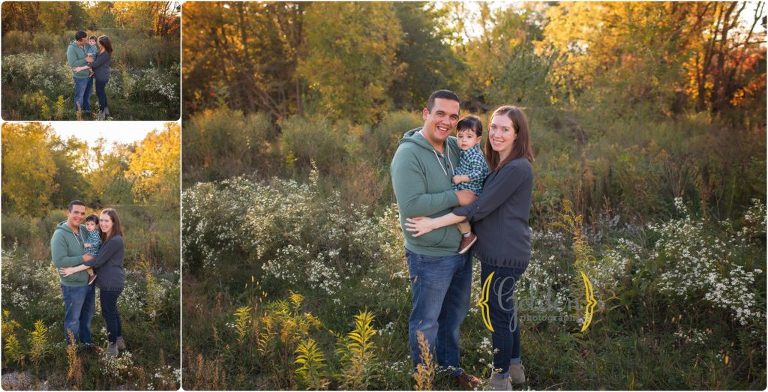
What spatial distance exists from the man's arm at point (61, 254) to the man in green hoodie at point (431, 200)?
6.67 feet

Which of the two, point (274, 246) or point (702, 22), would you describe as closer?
point (274, 246)

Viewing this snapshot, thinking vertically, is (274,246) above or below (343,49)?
below

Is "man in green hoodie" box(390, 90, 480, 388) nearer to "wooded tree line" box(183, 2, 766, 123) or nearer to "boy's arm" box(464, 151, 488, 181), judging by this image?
"boy's arm" box(464, 151, 488, 181)

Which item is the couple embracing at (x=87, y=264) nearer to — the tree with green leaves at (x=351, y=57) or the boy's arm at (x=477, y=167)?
the boy's arm at (x=477, y=167)

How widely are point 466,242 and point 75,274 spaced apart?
2.42 m

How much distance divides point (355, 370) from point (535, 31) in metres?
19.3

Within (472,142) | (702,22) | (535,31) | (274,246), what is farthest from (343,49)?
(535,31)

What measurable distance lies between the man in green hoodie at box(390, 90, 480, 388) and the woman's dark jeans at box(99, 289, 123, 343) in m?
1.88

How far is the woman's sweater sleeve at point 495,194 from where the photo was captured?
368 cm

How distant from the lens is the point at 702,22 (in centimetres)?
1435

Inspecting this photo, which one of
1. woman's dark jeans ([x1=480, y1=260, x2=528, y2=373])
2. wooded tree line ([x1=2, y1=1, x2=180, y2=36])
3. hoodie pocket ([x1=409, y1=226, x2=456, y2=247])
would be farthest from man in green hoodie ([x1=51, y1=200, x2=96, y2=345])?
woman's dark jeans ([x1=480, y1=260, x2=528, y2=373])

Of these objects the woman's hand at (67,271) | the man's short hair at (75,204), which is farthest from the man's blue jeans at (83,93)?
the woman's hand at (67,271)

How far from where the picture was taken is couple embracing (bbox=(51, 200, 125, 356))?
397 centimetres

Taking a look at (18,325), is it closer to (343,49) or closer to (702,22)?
(343,49)
